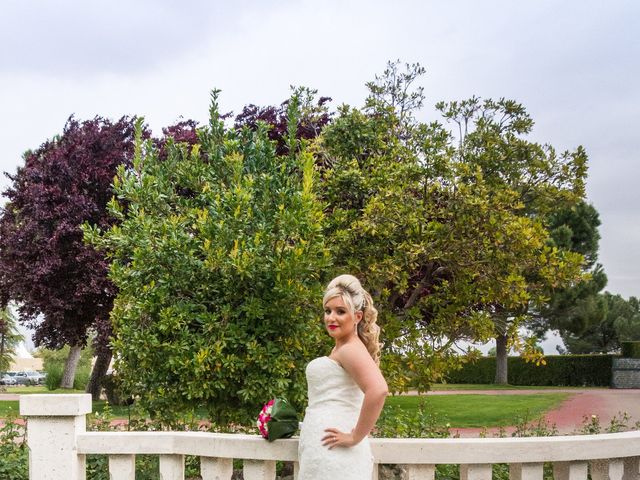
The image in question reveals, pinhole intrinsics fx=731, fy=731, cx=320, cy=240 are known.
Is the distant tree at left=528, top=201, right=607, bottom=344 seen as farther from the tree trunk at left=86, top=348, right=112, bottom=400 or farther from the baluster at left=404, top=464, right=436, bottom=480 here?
the baluster at left=404, top=464, right=436, bottom=480

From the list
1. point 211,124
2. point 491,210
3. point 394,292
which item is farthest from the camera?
point 394,292

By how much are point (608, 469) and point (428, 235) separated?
23.8 ft

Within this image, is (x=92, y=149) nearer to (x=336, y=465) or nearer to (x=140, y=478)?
(x=140, y=478)

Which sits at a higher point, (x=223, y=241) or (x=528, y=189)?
(x=528, y=189)

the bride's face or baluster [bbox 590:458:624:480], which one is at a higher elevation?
the bride's face

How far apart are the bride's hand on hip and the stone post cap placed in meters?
1.53

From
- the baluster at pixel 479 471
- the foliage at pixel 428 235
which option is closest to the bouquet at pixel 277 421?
the baluster at pixel 479 471

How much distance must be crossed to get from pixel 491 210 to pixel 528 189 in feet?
10.1

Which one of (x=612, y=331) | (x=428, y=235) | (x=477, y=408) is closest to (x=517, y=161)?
(x=428, y=235)

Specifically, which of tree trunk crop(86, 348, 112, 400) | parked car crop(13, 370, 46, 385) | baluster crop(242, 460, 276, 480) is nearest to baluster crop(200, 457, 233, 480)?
baluster crop(242, 460, 276, 480)

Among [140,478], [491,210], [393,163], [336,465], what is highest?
[393,163]

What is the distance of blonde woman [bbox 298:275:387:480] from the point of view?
3525mm

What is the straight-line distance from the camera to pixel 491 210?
11203 millimetres

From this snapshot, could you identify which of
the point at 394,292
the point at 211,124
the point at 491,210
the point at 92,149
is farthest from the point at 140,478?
the point at 92,149
